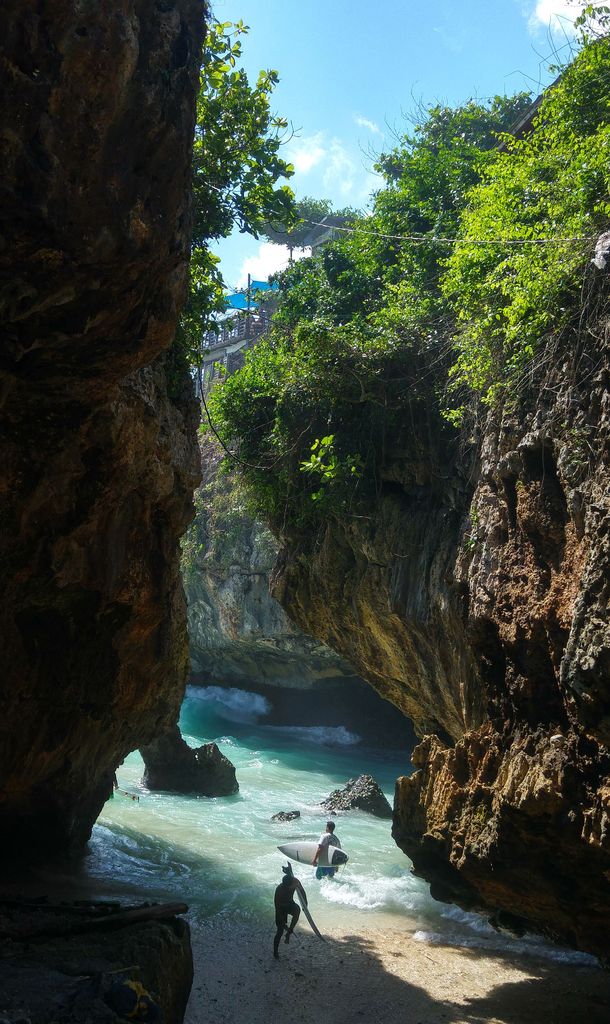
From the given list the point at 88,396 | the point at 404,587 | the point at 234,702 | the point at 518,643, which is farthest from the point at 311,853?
the point at 234,702

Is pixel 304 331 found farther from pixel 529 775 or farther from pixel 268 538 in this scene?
pixel 268 538

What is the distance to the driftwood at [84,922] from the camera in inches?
290

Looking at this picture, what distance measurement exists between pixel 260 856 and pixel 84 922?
7.85 m

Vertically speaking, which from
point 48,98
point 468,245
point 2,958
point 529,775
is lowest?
point 2,958

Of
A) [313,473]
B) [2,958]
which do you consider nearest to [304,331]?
[313,473]

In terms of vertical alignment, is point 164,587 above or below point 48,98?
below

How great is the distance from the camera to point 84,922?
305 inches

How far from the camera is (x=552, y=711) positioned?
7.95m

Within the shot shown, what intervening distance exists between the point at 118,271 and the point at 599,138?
544cm

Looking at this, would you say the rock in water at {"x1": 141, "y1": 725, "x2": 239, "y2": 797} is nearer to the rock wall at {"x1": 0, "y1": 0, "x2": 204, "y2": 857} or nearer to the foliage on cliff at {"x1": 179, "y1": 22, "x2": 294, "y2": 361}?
the rock wall at {"x1": 0, "y1": 0, "x2": 204, "y2": 857}

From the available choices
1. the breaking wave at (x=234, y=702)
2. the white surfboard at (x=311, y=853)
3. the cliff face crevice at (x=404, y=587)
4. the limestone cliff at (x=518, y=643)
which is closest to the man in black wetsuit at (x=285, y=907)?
the limestone cliff at (x=518, y=643)

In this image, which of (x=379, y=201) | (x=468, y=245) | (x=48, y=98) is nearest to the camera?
(x=48, y=98)

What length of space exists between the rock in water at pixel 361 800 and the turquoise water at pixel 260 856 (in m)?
0.35

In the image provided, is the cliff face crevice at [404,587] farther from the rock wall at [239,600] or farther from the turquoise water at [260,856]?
the rock wall at [239,600]
